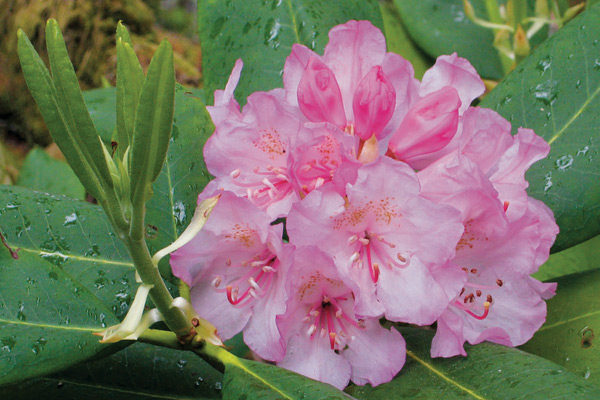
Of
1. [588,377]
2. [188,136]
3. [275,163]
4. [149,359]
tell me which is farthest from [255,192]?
[588,377]

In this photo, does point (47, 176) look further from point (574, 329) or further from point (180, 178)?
point (574, 329)

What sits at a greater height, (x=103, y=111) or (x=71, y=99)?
(x=71, y=99)

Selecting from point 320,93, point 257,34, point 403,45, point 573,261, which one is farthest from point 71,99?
point 403,45

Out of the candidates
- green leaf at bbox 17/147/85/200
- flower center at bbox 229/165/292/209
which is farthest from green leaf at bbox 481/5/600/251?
green leaf at bbox 17/147/85/200

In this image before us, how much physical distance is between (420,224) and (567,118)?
0.41 meters

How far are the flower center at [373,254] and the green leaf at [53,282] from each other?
0.92 ft

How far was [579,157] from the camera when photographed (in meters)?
0.93

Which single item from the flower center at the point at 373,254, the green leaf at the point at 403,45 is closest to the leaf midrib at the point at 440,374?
the flower center at the point at 373,254

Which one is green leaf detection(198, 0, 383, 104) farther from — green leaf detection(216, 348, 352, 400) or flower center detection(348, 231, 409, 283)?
green leaf detection(216, 348, 352, 400)

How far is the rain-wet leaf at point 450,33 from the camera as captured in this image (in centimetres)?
147

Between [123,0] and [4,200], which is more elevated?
[4,200]

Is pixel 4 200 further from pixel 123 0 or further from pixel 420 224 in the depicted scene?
pixel 123 0

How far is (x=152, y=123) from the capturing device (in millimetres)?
555

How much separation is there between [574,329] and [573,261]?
42 cm
